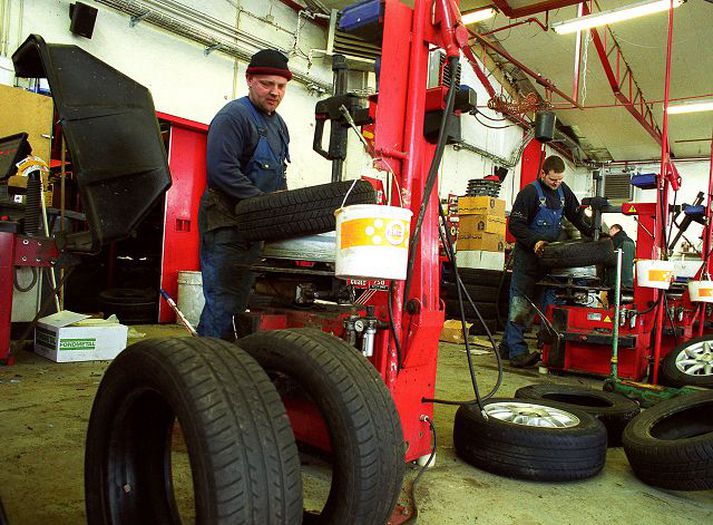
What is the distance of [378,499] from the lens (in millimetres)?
1190

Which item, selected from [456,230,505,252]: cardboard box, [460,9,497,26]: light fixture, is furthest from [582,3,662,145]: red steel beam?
[456,230,505,252]: cardboard box

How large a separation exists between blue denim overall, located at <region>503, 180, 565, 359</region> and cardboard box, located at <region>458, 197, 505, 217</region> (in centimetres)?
356

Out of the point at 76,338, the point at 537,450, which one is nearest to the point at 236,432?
the point at 537,450

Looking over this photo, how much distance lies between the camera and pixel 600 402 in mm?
2633

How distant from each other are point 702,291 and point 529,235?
4.17 ft

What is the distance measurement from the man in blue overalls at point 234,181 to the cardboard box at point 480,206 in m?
Answer: 5.94

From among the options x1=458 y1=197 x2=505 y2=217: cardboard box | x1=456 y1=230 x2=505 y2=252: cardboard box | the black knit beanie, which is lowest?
x1=456 y1=230 x2=505 y2=252: cardboard box

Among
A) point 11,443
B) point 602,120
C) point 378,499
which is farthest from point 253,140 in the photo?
point 602,120

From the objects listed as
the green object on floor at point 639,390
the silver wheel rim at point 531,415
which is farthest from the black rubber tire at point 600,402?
the green object on floor at point 639,390

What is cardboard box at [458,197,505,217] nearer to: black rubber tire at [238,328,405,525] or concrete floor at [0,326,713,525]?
concrete floor at [0,326,713,525]

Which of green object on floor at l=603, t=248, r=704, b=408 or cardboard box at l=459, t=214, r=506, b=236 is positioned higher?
cardboard box at l=459, t=214, r=506, b=236

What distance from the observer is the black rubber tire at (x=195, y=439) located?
90 centimetres

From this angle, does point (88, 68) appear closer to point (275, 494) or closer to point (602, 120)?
point (275, 494)

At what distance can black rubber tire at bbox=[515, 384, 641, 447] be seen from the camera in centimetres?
236
